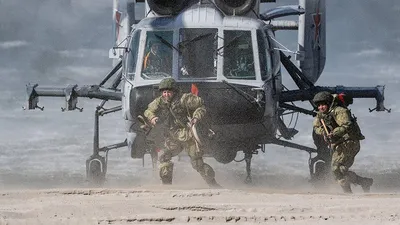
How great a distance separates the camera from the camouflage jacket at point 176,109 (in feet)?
40.4

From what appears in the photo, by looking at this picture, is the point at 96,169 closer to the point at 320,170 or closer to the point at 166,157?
the point at 320,170

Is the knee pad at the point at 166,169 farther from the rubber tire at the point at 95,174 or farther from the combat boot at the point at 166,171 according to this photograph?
the rubber tire at the point at 95,174

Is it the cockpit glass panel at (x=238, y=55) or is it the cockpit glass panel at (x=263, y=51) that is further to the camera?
the cockpit glass panel at (x=263, y=51)

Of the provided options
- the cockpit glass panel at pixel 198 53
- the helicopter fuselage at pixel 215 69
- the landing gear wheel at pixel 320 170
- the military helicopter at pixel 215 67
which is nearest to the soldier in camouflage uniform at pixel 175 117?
the military helicopter at pixel 215 67

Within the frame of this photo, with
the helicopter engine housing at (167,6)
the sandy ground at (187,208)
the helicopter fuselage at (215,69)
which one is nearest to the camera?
the sandy ground at (187,208)

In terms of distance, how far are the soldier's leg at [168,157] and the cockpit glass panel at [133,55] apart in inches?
74.0

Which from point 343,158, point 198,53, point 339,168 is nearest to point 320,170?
point 198,53

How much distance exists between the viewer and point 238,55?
14133mm

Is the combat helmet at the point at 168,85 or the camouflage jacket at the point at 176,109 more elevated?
the combat helmet at the point at 168,85

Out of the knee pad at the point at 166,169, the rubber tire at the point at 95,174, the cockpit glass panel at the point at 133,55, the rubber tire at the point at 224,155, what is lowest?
the rubber tire at the point at 95,174

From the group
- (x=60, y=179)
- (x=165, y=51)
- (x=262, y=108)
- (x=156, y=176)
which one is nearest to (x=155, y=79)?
(x=165, y=51)

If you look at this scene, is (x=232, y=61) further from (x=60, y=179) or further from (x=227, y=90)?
(x=60, y=179)

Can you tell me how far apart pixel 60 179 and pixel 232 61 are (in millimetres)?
10609

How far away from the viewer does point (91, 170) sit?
16.8m
